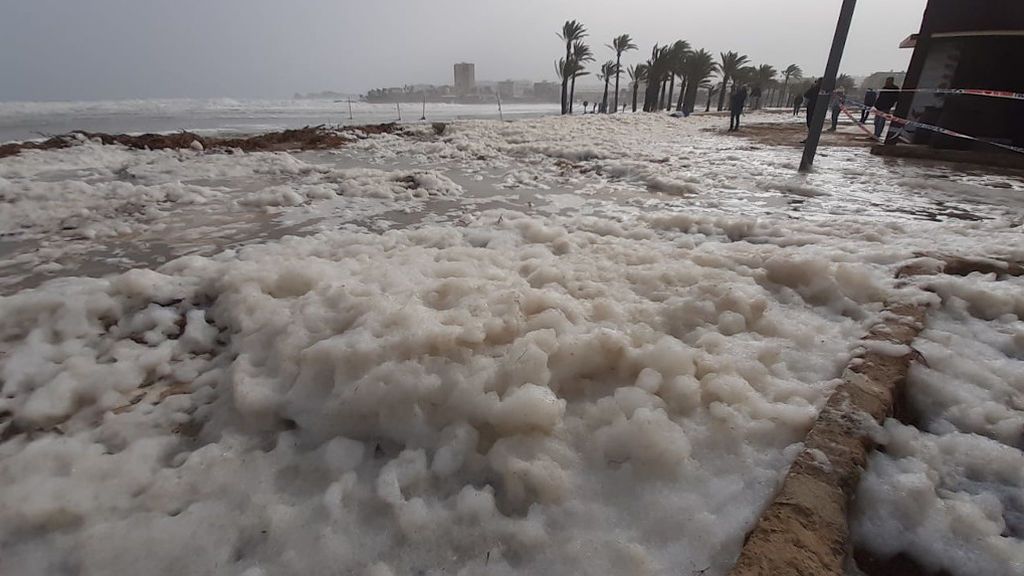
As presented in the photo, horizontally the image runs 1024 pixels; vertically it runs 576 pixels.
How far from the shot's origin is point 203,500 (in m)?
1.51

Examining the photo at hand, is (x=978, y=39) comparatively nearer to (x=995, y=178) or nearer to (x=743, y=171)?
(x=995, y=178)

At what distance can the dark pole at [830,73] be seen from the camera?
20.3ft

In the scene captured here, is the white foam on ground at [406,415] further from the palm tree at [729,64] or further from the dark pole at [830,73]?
the palm tree at [729,64]

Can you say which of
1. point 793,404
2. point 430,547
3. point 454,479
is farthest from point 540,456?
point 793,404

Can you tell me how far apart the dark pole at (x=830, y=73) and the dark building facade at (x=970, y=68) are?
5.09 m

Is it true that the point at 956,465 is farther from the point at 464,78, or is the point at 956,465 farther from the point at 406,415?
the point at 464,78

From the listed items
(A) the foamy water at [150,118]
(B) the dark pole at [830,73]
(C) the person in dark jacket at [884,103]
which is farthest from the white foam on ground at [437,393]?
(A) the foamy water at [150,118]

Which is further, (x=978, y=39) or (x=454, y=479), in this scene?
(x=978, y=39)

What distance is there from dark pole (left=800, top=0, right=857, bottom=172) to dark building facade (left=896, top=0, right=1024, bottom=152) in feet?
16.7

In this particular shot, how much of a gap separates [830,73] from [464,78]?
13033 cm

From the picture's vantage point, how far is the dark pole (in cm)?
618

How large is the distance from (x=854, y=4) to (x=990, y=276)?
5.27 meters

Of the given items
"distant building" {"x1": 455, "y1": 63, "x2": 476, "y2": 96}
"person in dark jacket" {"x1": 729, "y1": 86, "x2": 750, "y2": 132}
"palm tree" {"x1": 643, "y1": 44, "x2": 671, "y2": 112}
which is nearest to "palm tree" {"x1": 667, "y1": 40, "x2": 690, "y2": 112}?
"palm tree" {"x1": 643, "y1": 44, "x2": 671, "y2": 112}

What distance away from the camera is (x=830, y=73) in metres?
6.50
